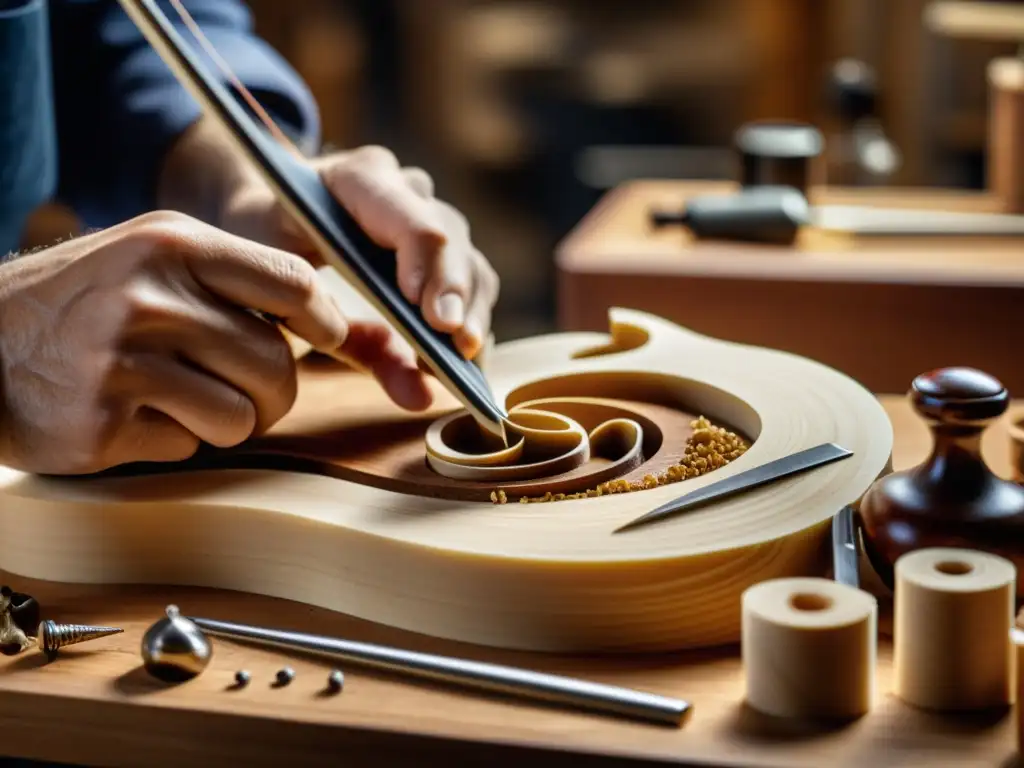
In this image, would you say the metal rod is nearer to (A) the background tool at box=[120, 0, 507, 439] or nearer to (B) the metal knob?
(B) the metal knob

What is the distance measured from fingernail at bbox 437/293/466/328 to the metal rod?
244 millimetres

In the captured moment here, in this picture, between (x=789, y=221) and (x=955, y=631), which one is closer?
(x=955, y=631)

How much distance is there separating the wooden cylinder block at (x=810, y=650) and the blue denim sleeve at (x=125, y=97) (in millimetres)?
860

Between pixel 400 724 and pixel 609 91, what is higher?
pixel 609 91

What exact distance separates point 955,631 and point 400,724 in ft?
0.78

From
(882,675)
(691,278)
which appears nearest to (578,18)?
(691,278)

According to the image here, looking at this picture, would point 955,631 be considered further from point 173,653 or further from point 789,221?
point 789,221

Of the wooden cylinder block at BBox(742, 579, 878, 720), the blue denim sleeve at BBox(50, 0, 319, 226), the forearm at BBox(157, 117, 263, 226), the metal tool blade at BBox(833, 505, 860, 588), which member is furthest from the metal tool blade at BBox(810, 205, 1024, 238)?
the wooden cylinder block at BBox(742, 579, 878, 720)

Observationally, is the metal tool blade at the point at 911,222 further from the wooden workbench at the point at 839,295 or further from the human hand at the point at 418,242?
the human hand at the point at 418,242

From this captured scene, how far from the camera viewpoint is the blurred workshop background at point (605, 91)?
2775 millimetres

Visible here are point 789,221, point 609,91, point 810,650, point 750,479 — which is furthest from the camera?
point 609,91

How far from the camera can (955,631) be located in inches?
21.7

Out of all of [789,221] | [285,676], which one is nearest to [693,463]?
[285,676]

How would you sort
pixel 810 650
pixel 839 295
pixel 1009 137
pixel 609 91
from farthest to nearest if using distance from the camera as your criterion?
pixel 609 91 → pixel 1009 137 → pixel 839 295 → pixel 810 650
